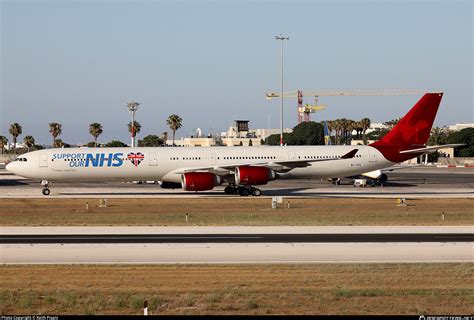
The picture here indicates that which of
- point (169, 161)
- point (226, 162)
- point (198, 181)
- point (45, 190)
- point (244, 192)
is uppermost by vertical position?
point (169, 161)

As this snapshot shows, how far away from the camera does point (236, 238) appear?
3456 cm

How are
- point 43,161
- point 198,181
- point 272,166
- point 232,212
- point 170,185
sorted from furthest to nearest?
1. point 170,185
2. point 272,166
3. point 43,161
4. point 198,181
5. point 232,212

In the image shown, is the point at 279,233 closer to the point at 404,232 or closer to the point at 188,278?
the point at 404,232

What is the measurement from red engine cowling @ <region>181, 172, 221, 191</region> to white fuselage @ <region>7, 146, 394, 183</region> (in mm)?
2715

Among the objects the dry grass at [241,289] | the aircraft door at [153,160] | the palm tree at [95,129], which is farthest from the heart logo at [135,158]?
the palm tree at [95,129]

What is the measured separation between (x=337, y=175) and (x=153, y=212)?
22876 millimetres

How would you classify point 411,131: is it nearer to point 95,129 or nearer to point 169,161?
point 169,161

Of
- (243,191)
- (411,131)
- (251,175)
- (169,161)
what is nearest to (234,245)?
(251,175)

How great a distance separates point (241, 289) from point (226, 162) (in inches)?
1650

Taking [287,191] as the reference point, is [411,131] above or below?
above

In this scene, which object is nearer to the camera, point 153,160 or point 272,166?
point 153,160

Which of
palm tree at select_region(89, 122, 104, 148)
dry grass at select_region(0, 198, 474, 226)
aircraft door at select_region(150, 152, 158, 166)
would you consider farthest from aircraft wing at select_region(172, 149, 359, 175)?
palm tree at select_region(89, 122, 104, 148)

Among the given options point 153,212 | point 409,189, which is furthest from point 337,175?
point 153,212

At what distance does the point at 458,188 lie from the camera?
74.6 m
